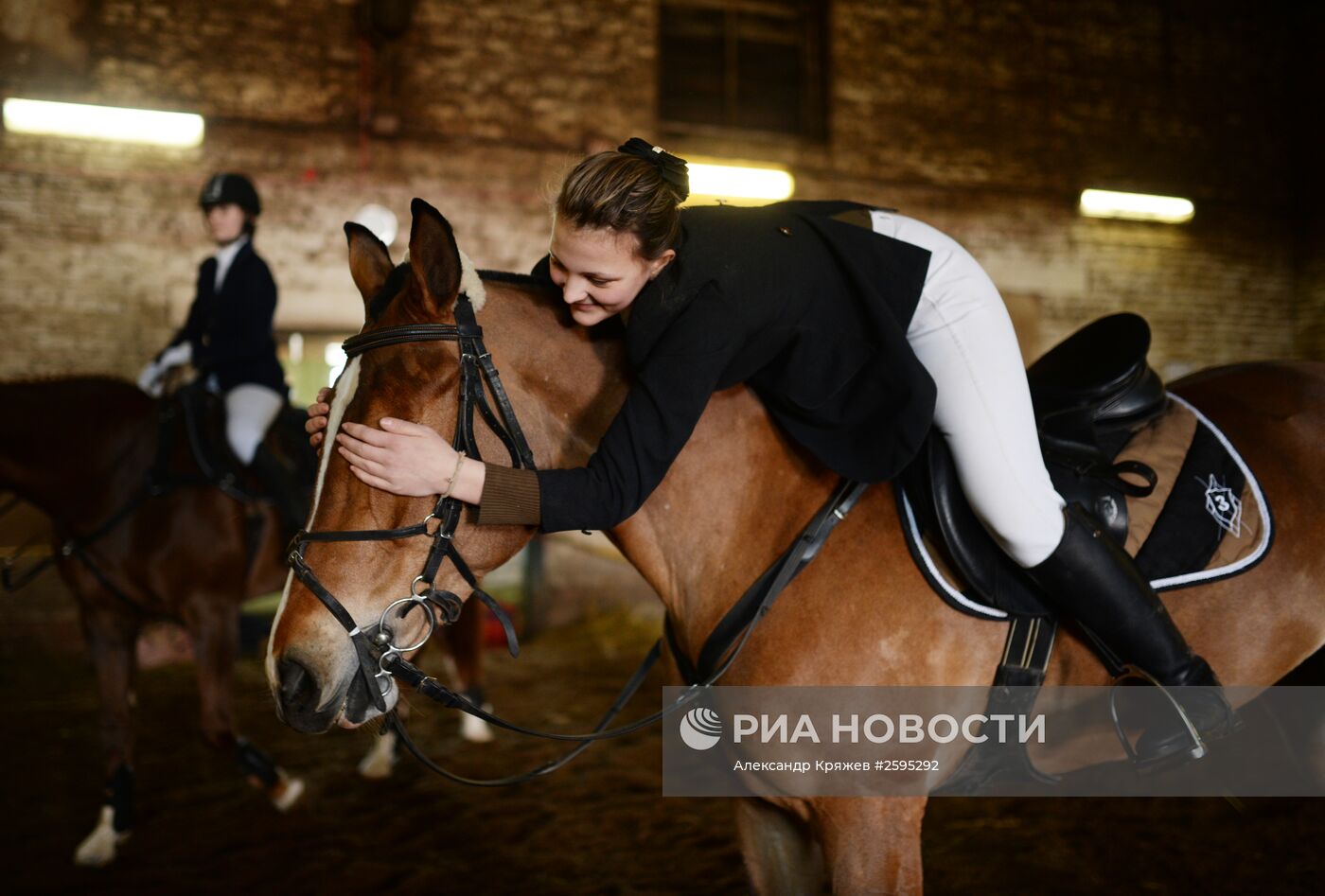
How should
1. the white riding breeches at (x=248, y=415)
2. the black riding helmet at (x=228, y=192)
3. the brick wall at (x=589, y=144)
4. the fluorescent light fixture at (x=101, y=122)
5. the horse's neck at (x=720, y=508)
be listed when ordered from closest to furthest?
the horse's neck at (x=720, y=508)
the white riding breeches at (x=248, y=415)
the black riding helmet at (x=228, y=192)
the fluorescent light fixture at (x=101, y=122)
the brick wall at (x=589, y=144)

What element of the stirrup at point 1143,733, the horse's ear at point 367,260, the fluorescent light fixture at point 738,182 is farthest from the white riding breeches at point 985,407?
the fluorescent light fixture at point 738,182

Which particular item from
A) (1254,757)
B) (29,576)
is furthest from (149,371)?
(1254,757)

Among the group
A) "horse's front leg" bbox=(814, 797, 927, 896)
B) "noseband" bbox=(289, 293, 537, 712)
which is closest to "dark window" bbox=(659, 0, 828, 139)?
"noseband" bbox=(289, 293, 537, 712)

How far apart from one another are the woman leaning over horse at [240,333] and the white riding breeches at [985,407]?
309 centimetres

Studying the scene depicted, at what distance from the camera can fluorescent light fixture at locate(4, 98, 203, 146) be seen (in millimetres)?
6273

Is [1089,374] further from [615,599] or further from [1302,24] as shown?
[1302,24]

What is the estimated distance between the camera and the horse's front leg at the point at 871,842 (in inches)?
59.7

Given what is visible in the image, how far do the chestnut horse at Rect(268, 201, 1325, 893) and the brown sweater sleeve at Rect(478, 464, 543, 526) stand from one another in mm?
90

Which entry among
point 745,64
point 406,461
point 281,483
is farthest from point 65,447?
point 745,64

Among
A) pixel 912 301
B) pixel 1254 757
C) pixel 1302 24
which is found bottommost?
pixel 1254 757

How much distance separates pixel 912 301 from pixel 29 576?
4.07 metres

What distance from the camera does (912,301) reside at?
1605mm

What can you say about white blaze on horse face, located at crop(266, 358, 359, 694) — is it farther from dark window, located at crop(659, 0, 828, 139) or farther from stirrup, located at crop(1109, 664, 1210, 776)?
dark window, located at crop(659, 0, 828, 139)

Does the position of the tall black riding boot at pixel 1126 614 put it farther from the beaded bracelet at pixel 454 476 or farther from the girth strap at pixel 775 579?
the beaded bracelet at pixel 454 476
